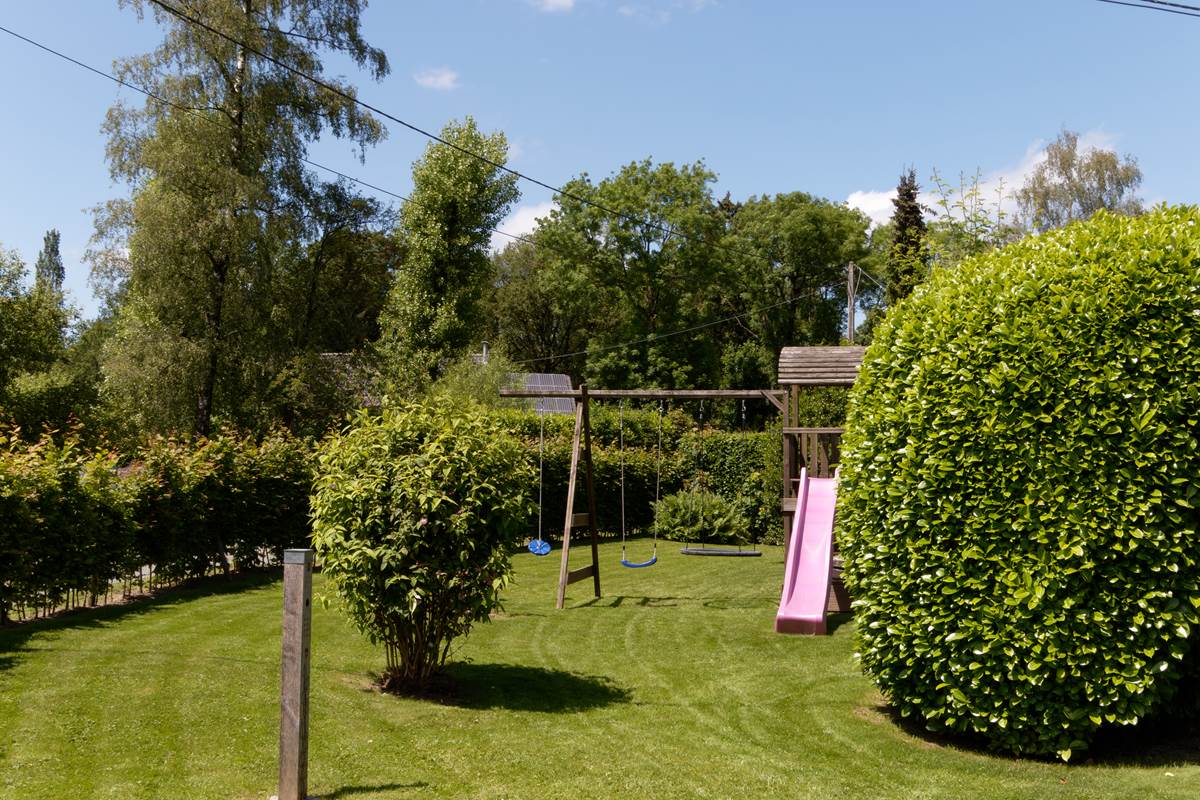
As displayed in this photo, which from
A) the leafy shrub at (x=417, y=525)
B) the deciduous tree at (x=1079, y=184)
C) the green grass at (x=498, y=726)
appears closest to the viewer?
the green grass at (x=498, y=726)

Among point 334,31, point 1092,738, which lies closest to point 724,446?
point 334,31

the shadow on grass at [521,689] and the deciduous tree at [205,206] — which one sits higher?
the deciduous tree at [205,206]

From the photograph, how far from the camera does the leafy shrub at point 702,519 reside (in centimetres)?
2128

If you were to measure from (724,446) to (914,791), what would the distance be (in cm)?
1851

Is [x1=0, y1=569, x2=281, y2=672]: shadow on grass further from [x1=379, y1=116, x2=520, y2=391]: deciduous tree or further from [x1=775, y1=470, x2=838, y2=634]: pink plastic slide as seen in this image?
[x1=379, y1=116, x2=520, y2=391]: deciduous tree

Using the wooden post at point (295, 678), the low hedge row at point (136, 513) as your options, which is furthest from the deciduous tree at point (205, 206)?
the wooden post at point (295, 678)

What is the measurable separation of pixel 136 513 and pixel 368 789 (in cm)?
802

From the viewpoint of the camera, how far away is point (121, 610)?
34.6 ft

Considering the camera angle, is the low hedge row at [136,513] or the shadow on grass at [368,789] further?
the low hedge row at [136,513]

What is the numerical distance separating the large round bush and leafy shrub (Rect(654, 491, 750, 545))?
14659mm

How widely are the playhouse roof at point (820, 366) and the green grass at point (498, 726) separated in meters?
3.84

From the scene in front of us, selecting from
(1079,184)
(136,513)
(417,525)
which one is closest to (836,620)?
(417,525)

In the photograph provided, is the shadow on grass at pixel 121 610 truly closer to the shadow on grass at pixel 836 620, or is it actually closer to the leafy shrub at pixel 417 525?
the leafy shrub at pixel 417 525

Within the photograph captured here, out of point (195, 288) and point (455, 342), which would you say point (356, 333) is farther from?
point (195, 288)
